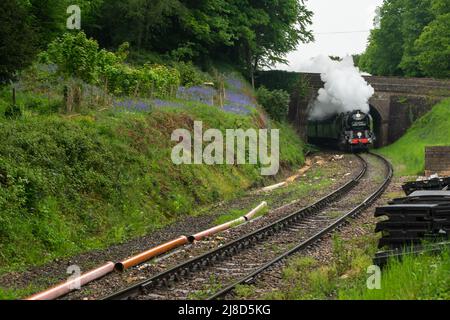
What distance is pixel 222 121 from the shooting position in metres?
28.6

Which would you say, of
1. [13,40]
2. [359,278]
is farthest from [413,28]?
[359,278]

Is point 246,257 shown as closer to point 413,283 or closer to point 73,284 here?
point 73,284

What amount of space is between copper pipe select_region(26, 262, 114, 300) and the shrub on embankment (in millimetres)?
1858

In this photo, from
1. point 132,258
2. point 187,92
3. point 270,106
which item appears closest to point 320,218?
point 132,258

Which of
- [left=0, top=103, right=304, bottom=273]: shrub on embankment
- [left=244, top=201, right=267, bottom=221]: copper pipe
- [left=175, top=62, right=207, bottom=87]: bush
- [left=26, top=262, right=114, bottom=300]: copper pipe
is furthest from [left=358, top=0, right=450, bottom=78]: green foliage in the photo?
[left=26, top=262, right=114, bottom=300]: copper pipe

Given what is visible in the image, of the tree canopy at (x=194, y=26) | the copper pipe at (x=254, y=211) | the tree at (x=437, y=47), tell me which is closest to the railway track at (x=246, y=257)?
the copper pipe at (x=254, y=211)

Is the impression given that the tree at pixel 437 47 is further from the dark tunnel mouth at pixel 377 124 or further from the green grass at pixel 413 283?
the green grass at pixel 413 283

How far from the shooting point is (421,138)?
43.1 m

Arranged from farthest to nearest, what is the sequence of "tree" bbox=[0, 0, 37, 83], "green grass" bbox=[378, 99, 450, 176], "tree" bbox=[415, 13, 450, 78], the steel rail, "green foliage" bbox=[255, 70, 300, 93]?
1. "tree" bbox=[415, 13, 450, 78]
2. "green foliage" bbox=[255, 70, 300, 93]
3. "green grass" bbox=[378, 99, 450, 176]
4. "tree" bbox=[0, 0, 37, 83]
5. the steel rail

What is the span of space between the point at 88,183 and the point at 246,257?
211 inches

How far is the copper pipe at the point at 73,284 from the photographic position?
31.3 feet

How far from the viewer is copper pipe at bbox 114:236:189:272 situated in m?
11.7

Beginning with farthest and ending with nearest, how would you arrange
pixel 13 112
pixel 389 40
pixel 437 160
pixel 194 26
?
pixel 389 40, pixel 194 26, pixel 437 160, pixel 13 112

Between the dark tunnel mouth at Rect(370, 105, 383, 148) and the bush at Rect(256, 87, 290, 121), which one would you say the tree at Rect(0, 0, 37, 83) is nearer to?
the bush at Rect(256, 87, 290, 121)
